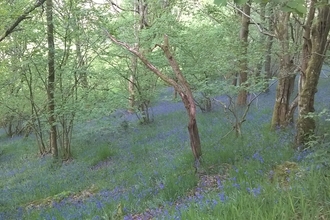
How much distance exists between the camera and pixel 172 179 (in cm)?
581

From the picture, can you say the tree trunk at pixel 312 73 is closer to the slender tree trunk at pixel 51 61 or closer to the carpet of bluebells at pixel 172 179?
the carpet of bluebells at pixel 172 179

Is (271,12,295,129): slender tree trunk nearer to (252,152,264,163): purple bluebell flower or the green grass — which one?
the green grass

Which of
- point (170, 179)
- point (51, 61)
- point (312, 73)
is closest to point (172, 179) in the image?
point (170, 179)

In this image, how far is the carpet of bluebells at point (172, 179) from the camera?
331 centimetres

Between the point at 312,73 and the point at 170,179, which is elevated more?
the point at 312,73

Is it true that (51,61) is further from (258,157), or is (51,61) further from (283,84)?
(258,157)

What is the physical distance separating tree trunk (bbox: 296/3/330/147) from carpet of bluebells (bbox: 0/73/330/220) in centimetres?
49

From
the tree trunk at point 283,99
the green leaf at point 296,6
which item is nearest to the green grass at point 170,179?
the tree trunk at point 283,99

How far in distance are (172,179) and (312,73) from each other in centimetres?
325

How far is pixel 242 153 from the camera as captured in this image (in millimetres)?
6762

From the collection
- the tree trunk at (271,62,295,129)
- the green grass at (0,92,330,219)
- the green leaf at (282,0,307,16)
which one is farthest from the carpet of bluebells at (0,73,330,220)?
the green leaf at (282,0,307,16)

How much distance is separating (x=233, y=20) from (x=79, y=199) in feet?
37.4

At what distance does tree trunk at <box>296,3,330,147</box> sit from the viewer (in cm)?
602

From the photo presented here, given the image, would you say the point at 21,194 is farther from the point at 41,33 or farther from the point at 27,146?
the point at 27,146
